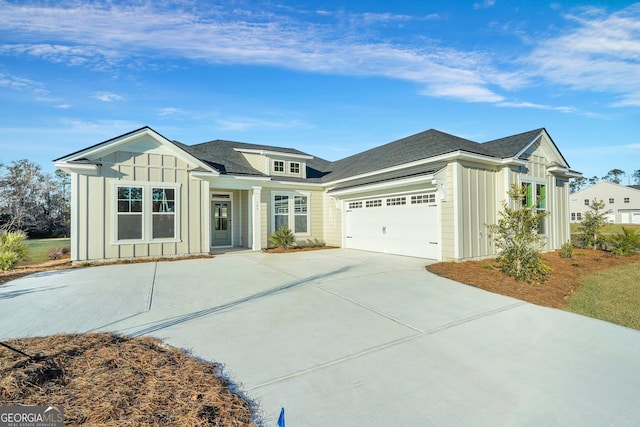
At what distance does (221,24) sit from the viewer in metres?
8.17

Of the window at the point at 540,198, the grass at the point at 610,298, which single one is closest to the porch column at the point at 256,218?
the grass at the point at 610,298

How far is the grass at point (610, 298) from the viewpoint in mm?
4910

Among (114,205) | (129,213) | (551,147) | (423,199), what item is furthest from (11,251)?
(551,147)

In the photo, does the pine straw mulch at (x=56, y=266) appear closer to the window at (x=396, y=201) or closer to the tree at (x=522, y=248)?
the window at (x=396, y=201)

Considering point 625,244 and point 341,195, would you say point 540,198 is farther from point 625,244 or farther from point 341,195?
point 341,195

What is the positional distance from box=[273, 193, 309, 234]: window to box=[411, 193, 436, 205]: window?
228 inches

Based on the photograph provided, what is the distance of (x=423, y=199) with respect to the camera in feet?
33.6

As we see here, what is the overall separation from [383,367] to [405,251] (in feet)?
26.5

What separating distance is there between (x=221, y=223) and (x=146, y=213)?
4.72m

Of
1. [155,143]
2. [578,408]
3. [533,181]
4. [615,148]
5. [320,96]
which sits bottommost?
[578,408]

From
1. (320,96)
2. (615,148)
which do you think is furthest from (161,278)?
(615,148)

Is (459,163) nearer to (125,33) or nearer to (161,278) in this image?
(161,278)

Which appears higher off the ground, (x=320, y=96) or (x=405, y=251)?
(x=320, y=96)

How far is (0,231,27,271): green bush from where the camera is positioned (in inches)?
348
